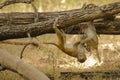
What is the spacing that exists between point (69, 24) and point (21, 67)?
9.92ft

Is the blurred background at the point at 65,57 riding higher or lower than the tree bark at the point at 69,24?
lower

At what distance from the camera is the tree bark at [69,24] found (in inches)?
265

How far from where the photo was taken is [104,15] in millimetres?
6754

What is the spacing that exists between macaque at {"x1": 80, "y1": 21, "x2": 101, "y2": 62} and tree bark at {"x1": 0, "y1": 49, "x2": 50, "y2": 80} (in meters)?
2.61

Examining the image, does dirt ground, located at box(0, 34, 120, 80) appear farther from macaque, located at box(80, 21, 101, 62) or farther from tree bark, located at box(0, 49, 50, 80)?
tree bark, located at box(0, 49, 50, 80)

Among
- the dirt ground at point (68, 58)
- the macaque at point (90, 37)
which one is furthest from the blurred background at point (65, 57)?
the macaque at point (90, 37)

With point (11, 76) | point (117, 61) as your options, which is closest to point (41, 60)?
point (117, 61)

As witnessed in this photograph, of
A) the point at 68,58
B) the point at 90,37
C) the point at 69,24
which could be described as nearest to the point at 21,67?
the point at 90,37

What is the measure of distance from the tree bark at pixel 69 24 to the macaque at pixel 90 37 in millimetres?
197

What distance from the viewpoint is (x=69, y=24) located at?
6938 mm

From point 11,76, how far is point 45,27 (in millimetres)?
1681

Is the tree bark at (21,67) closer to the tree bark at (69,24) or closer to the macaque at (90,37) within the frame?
the macaque at (90,37)

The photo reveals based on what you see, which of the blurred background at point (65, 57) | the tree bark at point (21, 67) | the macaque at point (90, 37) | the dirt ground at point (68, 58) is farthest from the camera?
the dirt ground at point (68, 58)

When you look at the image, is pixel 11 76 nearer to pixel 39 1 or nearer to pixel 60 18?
pixel 60 18
